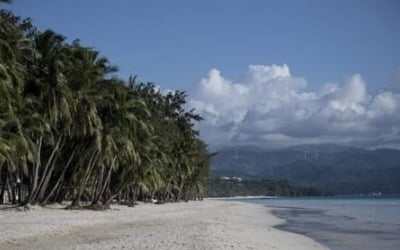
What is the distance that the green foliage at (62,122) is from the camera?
1382 inches

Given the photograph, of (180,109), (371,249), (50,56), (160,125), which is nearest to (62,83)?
(50,56)

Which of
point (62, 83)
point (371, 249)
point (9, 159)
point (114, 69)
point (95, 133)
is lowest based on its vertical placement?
point (371, 249)

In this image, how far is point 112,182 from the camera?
63.2 m

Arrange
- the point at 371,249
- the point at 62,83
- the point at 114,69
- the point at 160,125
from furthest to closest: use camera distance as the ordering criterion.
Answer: the point at 160,125 < the point at 114,69 < the point at 62,83 < the point at 371,249

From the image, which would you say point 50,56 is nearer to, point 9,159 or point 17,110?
point 17,110

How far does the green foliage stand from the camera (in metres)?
35.1

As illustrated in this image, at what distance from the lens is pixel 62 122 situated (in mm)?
43344

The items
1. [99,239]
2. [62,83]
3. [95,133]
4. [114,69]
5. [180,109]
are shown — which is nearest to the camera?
[99,239]

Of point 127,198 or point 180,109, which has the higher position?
point 180,109

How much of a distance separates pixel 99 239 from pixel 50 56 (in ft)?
70.4

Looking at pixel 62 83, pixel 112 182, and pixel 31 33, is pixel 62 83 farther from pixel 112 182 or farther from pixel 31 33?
pixel 112 182

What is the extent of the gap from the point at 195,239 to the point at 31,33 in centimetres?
2432

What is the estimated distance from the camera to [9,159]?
3456cm

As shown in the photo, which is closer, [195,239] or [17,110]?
[195,239]
